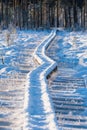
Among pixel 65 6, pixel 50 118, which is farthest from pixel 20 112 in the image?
pixel 65 6

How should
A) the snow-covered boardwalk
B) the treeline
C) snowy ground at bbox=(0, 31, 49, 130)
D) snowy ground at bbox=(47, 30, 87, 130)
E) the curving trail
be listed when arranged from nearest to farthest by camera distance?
the curving trail → the snow-covered boardwalk → snowy ground at bbox=(0, 31, 49, 130) → snowy ground at bbox=(47, 30, 87, 130) → the treeline

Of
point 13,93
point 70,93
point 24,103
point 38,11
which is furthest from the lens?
point 38,11

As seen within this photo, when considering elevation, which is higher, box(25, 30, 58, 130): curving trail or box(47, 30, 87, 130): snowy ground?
box(25, 30, 58, 130): curving trail

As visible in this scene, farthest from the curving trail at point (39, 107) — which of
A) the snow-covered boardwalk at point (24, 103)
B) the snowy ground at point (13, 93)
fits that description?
the snowy ground at point (13, 93)

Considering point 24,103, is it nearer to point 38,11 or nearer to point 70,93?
point 70,93

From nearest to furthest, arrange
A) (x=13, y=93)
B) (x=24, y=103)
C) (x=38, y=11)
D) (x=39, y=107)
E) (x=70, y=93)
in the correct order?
(x=39, y=107)
(x=24, y=103)
(x=13, y=93)
(x=70, y=93)
(x=38, y=11)

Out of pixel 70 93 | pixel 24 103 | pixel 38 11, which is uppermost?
pixel 24 103

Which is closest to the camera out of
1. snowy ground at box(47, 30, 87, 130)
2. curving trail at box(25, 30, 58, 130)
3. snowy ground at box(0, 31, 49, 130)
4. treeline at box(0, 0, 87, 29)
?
curving trail at box(25, 30, 58, 130)

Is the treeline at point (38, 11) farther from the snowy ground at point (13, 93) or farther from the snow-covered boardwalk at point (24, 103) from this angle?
the snow-covered boardwalk at point (24, 103)

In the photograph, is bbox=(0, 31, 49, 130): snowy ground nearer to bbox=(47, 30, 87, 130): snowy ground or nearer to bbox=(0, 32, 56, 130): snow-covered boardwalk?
bbox=(0, 32, 56, 130): snow-covered boardwalk

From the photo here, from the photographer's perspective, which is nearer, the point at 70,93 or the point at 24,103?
the point at 24,103

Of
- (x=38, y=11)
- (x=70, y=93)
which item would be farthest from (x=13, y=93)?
(x=38, y=11)

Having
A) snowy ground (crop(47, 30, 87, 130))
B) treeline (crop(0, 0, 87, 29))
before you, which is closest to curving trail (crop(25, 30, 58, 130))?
snowy ground (crop(47, 30, 87, 130))

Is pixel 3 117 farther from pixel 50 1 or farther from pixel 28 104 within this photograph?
pixel 50 1
